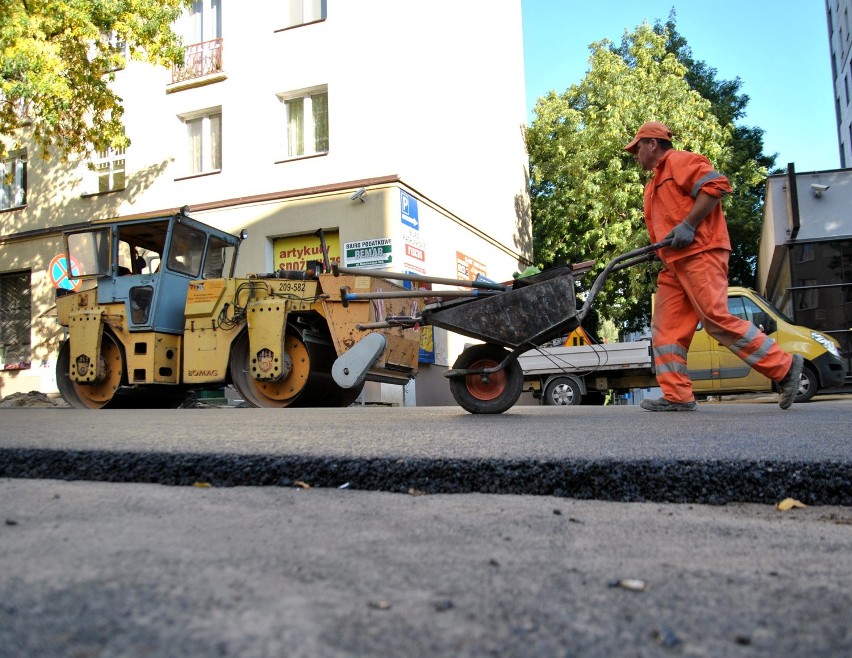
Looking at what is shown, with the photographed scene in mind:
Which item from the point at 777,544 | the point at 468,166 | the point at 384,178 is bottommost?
the point at 777,544

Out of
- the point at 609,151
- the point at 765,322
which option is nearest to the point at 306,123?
the point at 765,322

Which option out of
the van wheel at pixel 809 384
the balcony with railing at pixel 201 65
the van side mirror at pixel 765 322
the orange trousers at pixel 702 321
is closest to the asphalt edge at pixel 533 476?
the orange trousers at pixel 702 321

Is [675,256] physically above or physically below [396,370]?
above

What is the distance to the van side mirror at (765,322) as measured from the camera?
11.2 m

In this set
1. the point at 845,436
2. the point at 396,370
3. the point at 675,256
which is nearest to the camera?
the point at 845,436

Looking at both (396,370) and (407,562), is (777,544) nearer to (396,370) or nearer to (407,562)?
(407,562)

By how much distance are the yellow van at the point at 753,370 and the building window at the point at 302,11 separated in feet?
32.2

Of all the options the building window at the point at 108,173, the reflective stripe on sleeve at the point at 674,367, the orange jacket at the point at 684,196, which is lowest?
the reflective stripe on sleeve at the point at 674,367

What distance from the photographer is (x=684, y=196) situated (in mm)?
5160

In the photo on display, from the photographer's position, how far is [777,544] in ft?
5.77

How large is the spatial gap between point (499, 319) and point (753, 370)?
7138 millimetres

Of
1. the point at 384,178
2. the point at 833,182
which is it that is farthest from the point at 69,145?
the point at 833,182

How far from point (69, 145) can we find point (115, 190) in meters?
4.38

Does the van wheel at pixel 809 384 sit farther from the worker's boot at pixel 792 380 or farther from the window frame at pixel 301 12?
the window frame at pixel 301 12
